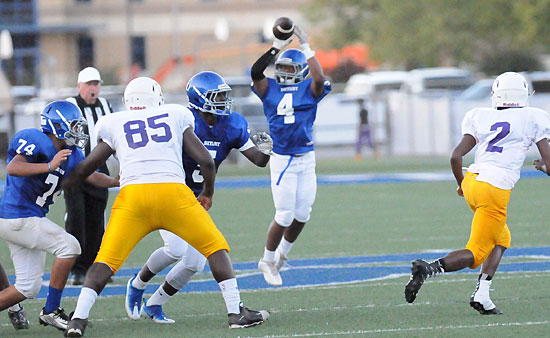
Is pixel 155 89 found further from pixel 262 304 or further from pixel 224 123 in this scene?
pixel 262 304

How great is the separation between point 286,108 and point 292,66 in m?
0.36

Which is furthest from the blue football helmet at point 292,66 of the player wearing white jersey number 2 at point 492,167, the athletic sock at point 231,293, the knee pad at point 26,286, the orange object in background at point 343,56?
the orange object in background at point 343,56

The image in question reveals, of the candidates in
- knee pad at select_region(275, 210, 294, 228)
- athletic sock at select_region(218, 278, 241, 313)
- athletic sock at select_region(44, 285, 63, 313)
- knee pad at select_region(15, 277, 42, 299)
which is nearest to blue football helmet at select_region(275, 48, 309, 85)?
knee pad at select_region(275, 210, 294, 228)

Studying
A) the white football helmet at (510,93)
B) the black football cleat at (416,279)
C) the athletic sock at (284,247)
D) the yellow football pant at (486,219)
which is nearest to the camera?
the black football cleat at (416,279)

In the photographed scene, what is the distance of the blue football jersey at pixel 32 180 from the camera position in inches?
254

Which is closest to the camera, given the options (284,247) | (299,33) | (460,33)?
(299,33)

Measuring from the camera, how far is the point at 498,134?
677 cm

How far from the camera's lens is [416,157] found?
25.4 metres

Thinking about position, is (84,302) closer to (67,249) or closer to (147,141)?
(67,249)

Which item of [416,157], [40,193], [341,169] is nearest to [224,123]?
[40,193]

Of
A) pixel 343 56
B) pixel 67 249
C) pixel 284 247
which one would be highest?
pixel 67 249

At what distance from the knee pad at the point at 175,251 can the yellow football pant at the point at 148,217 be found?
62 cm

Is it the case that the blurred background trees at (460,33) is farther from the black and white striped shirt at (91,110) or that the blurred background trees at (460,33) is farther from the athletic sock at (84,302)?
the athletic sock at (84,302)

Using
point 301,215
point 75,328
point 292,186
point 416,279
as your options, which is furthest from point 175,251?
point 301,215
